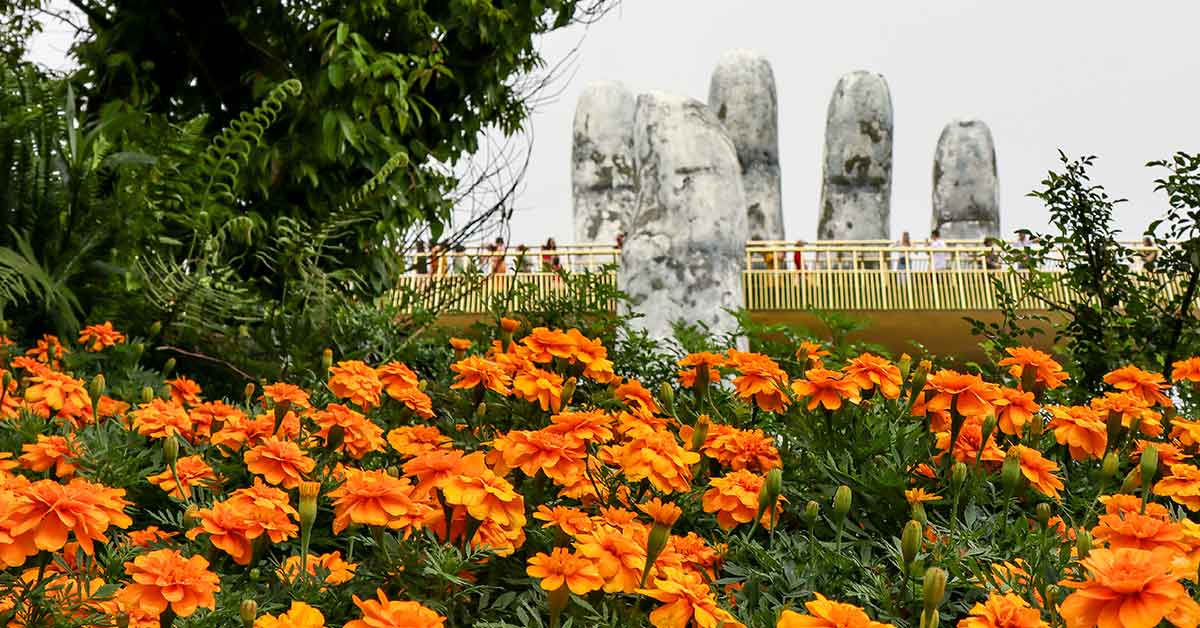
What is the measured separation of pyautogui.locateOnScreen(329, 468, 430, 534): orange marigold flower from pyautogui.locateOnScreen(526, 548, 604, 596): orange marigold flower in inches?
7.7

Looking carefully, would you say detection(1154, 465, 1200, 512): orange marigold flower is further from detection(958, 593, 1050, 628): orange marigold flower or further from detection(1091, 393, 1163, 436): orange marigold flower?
detection(958, 593, 1050, 628): orange marigold flower

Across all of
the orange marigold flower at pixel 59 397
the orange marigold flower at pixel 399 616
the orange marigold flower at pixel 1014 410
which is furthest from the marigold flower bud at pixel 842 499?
the orange marigold flower at pixel 59 397

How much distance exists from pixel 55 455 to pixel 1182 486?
6.09 ft

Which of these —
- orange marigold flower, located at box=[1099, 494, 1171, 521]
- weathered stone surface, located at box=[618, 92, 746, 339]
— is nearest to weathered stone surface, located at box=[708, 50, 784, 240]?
weathered stone surface, located at box=[618, 92, 746, 339]

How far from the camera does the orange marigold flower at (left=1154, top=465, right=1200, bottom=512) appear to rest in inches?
71.4

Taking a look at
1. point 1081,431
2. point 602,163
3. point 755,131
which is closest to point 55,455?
point 1081,431

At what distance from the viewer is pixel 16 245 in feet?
13.4

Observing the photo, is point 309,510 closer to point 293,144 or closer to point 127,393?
point 127,393

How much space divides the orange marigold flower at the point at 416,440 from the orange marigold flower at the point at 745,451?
47 centimetres

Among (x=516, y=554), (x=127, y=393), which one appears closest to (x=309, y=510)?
(x=516, y=554)

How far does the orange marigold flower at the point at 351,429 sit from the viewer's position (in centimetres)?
187

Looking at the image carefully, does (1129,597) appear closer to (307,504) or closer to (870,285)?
(307,504)

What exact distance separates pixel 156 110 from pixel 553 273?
2461 millimetres

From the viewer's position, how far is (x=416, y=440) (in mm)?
2016
